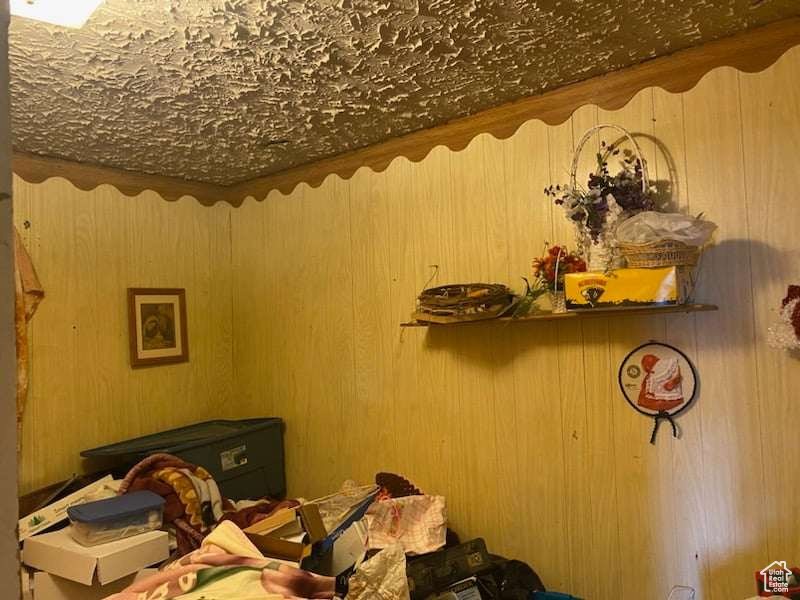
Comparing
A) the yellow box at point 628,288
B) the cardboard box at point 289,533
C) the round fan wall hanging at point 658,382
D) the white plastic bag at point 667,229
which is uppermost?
the white plastic bag at point 667,229

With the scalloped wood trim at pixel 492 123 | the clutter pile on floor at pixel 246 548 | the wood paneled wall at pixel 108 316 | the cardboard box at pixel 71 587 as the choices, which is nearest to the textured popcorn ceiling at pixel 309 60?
the scalloped wood trim at pixel 492 123

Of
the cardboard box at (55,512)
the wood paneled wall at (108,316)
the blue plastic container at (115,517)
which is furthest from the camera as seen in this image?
the wood paneled wall at (108,316)

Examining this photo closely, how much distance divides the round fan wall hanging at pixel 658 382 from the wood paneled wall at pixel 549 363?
3 centimetres

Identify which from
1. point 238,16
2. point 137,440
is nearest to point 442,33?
point 238,16

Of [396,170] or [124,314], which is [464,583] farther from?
[124,314]

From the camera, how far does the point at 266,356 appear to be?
2.87m

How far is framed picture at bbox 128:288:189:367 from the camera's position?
257cm

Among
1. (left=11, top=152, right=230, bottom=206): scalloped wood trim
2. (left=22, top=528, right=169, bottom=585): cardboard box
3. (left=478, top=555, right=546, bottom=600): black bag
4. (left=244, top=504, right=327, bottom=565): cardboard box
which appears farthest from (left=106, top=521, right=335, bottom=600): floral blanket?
(left=11, top=152, right=230, bottom=206): scalloped wood trim

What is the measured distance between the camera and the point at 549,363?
6.45ft

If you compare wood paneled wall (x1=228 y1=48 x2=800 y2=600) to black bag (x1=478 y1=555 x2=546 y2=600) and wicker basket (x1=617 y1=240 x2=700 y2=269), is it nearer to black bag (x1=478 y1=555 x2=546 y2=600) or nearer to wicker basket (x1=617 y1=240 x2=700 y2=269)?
black bag (x1=478 y1=555 x2=546 y2=600)

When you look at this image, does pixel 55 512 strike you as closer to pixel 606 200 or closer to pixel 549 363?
pixel 549 363

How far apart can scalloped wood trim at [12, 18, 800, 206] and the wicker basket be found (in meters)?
0.55

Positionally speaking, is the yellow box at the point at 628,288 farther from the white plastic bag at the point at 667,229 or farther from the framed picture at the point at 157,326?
the framed picture at the point at 157,326

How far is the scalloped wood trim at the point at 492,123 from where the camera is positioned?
63.2 inches
